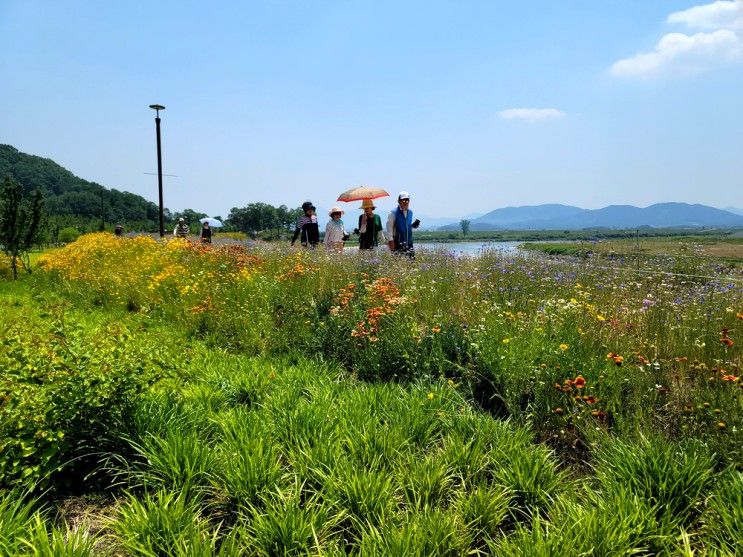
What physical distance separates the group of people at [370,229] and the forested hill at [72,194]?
6910 cm

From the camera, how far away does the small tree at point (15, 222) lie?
454 inches

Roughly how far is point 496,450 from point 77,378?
2698 millimetres

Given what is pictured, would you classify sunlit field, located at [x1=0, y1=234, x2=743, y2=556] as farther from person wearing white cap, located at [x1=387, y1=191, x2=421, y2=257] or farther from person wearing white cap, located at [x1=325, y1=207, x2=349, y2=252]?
person wearing white cap, located at [x1=325, y1=207, x2=349, y2=252]

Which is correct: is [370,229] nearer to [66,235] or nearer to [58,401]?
[58,401]

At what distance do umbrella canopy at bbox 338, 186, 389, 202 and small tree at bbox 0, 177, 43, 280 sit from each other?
8.45m

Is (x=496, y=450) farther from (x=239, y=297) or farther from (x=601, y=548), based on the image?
(x=239, y=297)

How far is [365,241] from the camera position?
33.2ft

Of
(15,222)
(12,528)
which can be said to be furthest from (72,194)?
(12,528)

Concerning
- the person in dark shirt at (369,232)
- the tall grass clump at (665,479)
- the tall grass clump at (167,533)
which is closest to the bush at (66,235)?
the person in dark shirt at (369,232)

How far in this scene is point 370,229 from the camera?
398 inches

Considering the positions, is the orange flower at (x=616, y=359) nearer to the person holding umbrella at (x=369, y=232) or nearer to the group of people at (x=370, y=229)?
the group of people at (x=370, y=229)

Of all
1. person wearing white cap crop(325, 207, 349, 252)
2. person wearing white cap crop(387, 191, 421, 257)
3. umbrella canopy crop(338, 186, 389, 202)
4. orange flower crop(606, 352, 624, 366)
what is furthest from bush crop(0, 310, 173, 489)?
umbrella canopy crop(338, 186, 389, 202)

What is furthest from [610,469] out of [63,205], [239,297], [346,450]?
[63,205]

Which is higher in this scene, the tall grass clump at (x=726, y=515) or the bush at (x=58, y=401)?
the bush at (x=58, y=401)
